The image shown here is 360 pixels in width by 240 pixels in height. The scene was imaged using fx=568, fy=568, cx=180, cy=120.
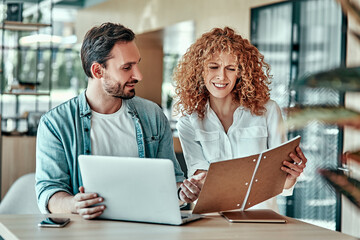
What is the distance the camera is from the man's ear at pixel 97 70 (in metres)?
2.38

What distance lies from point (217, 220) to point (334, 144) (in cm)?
282

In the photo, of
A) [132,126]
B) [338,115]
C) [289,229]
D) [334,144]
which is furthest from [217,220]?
[334,144]

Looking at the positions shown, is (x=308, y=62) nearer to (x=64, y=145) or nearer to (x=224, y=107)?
(x=224, y=107)

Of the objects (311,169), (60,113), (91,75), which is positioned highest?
(91,75)

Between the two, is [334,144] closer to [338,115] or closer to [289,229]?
[289,229]

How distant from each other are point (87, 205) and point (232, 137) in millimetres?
904

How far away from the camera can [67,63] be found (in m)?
16.5

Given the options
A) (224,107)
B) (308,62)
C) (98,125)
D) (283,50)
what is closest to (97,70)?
(98,125)

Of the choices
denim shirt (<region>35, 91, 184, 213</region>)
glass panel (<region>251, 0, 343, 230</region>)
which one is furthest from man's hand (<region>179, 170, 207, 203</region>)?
glass panel (<region>251, 0, 343, 230</region>)

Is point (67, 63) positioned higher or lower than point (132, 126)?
higher

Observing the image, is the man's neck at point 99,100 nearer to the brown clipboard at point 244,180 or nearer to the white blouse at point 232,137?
the white blouse at point 232,137

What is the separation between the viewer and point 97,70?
2.39 meters

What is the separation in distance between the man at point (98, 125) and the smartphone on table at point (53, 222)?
0.76 feet

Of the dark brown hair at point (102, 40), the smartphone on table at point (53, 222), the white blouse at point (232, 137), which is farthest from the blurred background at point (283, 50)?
the smartphone on table at point (53, 222)
